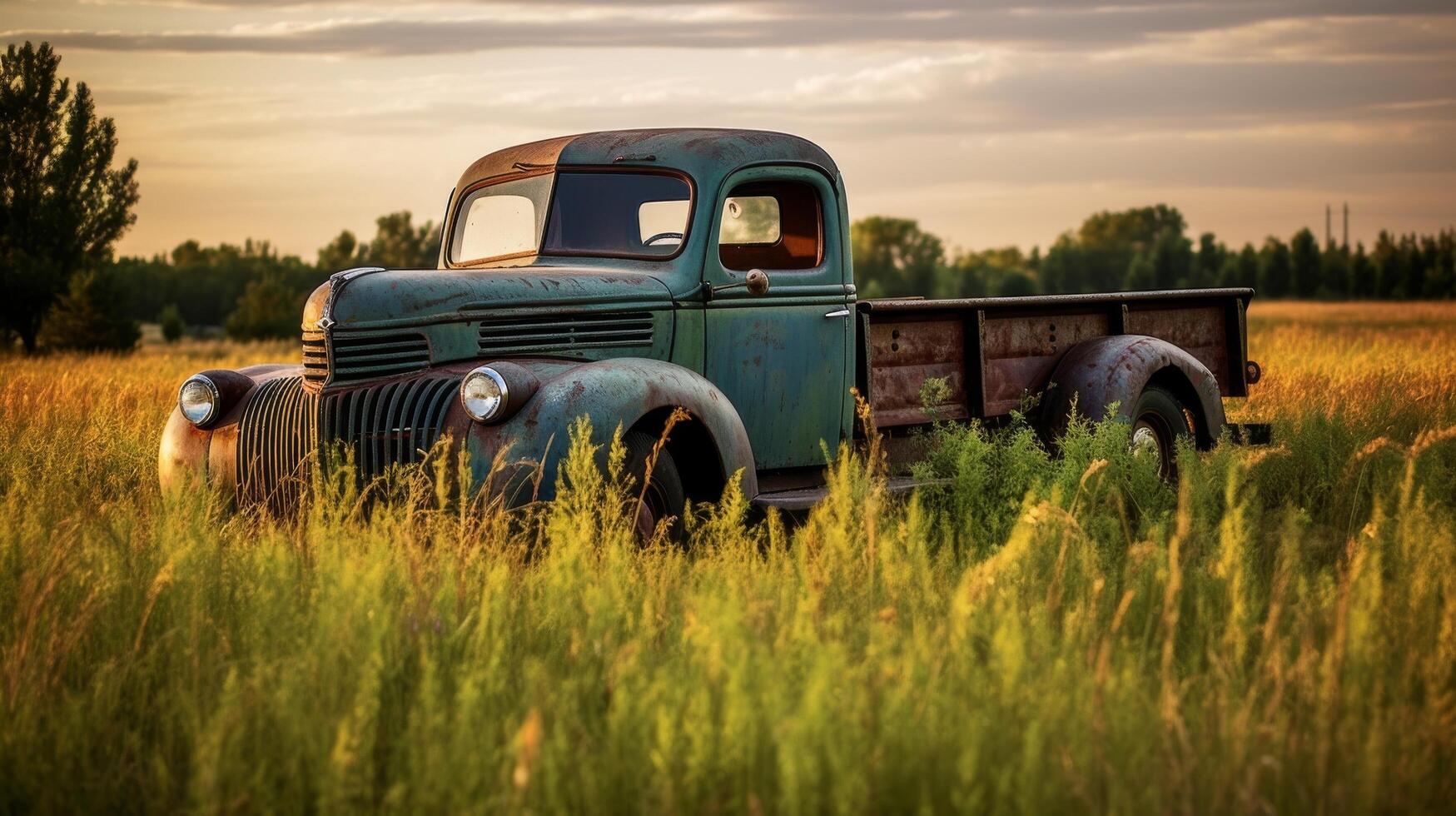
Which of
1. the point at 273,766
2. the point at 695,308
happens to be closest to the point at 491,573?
the point at 273,766

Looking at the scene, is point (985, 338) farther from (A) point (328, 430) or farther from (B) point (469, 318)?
(A) point (328, 430)

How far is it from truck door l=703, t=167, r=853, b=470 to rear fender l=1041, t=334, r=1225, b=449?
1.35 m

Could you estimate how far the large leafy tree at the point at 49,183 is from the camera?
36.6m

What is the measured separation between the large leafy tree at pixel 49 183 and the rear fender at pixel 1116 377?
34.9 m

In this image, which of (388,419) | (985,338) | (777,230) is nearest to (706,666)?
(388,419)

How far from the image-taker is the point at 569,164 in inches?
250

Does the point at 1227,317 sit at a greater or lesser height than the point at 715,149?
lesser

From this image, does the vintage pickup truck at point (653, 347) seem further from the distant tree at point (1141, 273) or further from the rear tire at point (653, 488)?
the distant tree at point (1141, 273)

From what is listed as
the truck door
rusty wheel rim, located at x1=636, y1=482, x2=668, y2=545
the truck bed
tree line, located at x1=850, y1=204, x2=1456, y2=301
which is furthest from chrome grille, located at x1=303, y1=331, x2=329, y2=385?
tree line, located at x1=850, y1=204, x2=1456, y2=301

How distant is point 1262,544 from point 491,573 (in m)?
3.64

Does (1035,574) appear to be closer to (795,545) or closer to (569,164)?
(795,545)

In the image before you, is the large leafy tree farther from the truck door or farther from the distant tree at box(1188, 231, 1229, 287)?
the distant tree at box(1188, 231, 1229, 287)

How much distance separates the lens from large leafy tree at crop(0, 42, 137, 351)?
120 feet

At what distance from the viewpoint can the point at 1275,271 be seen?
3543 inches
